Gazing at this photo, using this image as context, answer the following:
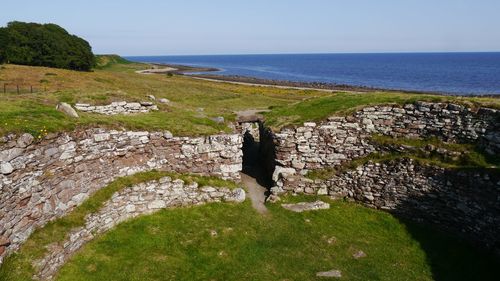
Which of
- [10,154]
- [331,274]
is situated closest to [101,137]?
[10,154]

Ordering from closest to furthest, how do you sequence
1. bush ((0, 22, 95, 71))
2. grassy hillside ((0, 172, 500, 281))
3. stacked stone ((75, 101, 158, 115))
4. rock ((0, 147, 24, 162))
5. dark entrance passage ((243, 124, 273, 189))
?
rock ((0, 147, 24, 162)) → grassy hillside ((0, 172, 500, 281)) → stacked stone ((75, 101, 158, 115)) → dark entrance passage ((243, 124, 273, 189)) → bush ((0, 22, 95, 71))

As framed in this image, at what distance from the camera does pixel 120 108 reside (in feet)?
76.0

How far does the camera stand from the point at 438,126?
68.4 feet

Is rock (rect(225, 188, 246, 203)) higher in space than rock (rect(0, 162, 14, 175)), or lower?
lower

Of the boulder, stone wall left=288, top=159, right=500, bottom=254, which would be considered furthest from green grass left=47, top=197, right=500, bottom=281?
the boulder

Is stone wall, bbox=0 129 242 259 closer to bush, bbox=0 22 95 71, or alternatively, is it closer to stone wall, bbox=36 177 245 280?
stone wall, bbox=36 177 245 280

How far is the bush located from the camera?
71.6 metres

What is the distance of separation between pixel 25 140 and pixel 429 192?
17681mm

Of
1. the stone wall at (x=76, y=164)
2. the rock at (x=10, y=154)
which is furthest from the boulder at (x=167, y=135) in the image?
the rock at (x=10, y=154)

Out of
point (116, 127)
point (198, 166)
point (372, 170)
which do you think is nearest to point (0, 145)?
point (116, 127)

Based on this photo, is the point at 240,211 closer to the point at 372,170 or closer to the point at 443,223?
the point at 372,170

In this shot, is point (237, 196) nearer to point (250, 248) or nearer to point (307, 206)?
point (307, 206)

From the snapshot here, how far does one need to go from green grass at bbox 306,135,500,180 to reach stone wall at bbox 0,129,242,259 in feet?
18.5

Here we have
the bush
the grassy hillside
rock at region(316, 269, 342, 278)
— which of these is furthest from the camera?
the bush
